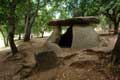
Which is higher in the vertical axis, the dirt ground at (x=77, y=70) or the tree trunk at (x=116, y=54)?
the tree trunk at (x=116, y=54)

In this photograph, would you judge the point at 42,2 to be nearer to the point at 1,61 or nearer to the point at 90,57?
the point at 1,61

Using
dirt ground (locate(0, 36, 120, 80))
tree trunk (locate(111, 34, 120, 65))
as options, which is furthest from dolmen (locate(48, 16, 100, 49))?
tree trunk (locate(111, 34, 120, 65))

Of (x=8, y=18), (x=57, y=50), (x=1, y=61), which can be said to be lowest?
(x=1, y=61)

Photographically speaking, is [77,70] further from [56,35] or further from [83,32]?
[56,35]

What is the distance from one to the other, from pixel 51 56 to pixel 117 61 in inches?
113

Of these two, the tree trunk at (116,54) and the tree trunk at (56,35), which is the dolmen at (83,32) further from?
the tree trunk at (116,54)

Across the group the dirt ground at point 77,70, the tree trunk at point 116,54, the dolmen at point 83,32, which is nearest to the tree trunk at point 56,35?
the dolmen at point 83,32

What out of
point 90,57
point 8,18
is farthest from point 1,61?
point 90,57

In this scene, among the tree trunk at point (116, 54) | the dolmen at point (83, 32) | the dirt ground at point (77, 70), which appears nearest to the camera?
the tree trunk at point (116, 54)

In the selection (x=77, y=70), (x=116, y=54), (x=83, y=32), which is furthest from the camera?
(x=83, y=32)

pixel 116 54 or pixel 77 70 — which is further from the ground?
pixel 116 54

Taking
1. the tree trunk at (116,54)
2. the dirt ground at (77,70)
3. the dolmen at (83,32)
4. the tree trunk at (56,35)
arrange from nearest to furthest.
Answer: the tree trunk at (116,54) < the dirt ground at (77,70) < the dolmen at (83,32) < the tree trunk at (56,35)

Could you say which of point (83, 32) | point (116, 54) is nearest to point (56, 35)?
point (83, 32)

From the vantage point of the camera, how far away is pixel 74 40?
10867 mm
